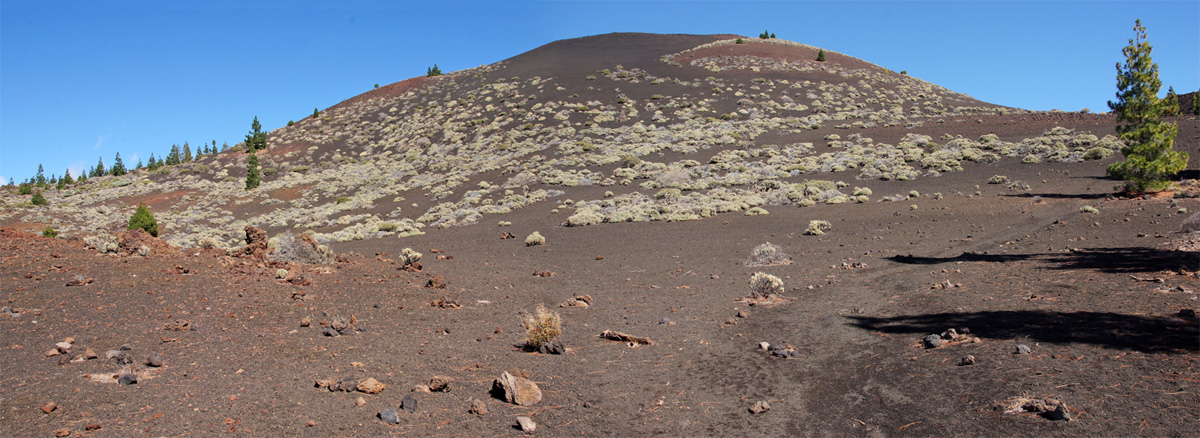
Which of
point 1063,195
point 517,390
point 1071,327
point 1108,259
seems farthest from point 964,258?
point 1063,195

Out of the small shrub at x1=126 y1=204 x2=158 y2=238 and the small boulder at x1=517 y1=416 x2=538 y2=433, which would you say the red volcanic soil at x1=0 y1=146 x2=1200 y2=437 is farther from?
the small shrub at x1=126 y1=204 x2=158 y2=238

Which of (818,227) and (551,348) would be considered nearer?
(551,348)

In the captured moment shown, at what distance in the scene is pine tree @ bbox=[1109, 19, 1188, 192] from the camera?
22.0m

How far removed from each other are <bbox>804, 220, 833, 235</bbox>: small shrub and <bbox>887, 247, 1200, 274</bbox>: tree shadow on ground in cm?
555

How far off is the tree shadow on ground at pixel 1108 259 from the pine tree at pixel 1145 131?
1252 cm

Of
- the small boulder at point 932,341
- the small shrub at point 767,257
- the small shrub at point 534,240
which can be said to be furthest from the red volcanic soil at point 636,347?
the small shrub at point 534,240

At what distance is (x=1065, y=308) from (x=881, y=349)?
2.92 m

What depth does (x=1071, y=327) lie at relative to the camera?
23.8 feet

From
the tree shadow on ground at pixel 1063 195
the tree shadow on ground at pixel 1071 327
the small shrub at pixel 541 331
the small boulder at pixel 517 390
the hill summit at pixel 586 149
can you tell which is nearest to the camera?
the small boulder at pixel 517 390

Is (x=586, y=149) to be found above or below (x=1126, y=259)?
above

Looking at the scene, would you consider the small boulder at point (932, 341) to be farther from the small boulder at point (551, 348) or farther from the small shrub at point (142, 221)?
the small shrub at point (142, 221)

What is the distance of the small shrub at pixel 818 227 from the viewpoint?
20406 mm

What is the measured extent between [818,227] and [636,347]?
45.7 ft

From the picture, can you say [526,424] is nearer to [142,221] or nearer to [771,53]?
[142,221]
